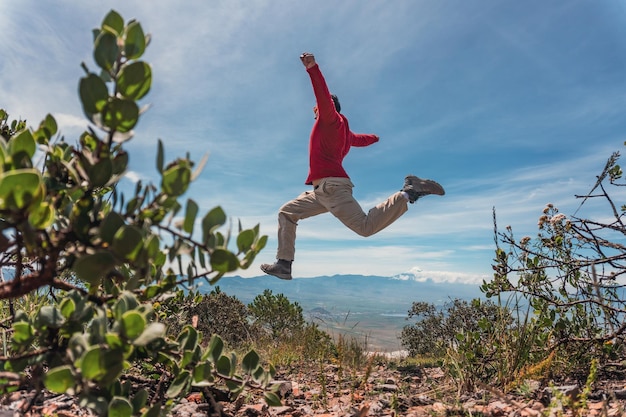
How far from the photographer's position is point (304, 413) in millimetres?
3107

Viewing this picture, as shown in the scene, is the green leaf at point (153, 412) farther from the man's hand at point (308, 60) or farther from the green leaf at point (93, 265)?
the man's hand at point (308, 60)

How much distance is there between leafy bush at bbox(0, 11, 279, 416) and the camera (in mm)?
1325

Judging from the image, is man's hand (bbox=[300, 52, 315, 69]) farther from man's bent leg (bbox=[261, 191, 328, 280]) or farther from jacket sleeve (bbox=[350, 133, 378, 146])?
jacket sleeve (bbox=[350, 133, 378, 146])

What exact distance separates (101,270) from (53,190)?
1.58 ft

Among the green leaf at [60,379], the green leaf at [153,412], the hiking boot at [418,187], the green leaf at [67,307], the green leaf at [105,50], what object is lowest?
the green leaf at [153,412]

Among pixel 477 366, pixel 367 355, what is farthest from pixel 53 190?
pixel 367 355

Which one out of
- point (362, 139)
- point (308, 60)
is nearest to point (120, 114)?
point (308, 60)

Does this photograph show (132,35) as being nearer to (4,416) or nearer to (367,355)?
(4,416)

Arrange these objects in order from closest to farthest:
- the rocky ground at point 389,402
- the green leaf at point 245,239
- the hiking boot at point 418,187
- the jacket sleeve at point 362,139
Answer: the green leaf at point 245,239 → the rocky ground at point 389,402 → the hiking boot at point 418,187 → the jacket sleeve at point 362,139

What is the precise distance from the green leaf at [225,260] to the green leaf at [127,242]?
0.86 feet

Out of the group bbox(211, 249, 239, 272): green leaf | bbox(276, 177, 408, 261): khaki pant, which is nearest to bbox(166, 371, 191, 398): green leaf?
bbox(211, 249, 239, 272): green leaf

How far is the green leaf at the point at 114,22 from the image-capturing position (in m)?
1.49

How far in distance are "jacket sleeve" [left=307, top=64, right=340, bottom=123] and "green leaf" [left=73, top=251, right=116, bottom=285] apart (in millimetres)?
4633

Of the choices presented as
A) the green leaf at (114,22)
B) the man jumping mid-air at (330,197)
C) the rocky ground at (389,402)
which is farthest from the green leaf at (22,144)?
the man jumping mid-air at (330,197)
